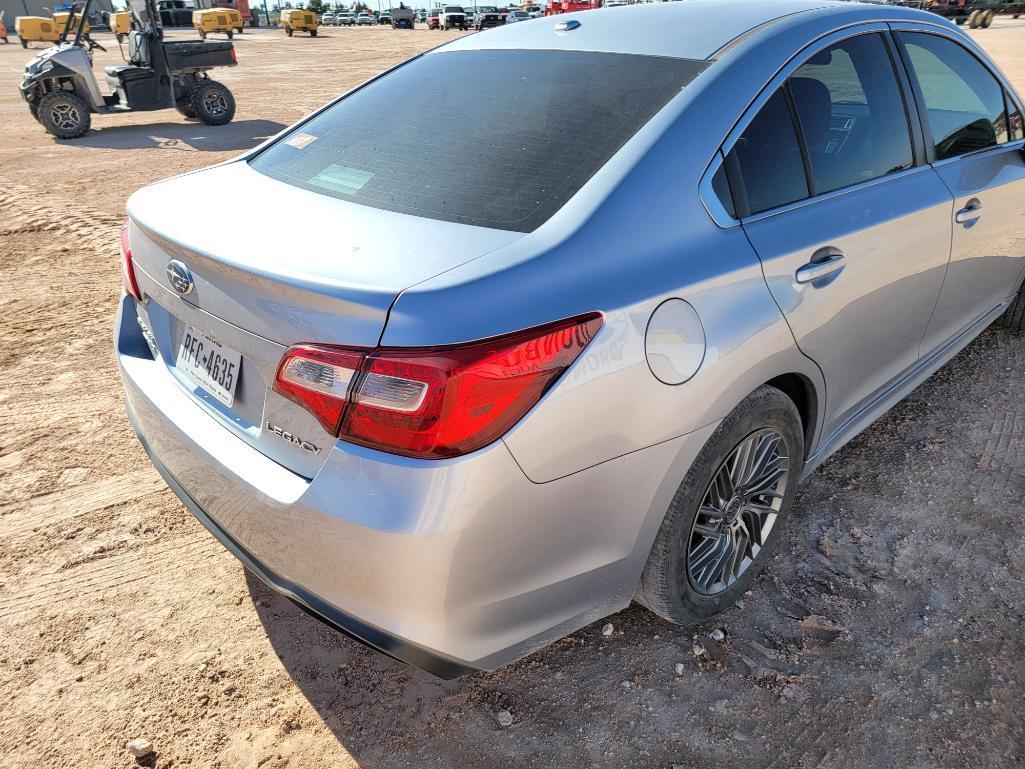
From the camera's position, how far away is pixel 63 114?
11352mm

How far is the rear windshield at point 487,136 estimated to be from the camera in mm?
1986

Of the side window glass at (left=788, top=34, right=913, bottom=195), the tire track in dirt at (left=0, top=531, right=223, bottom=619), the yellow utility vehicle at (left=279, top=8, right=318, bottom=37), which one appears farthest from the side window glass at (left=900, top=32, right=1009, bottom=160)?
the yellow utility vehicle at (left=279, top=8, right=318, bottom=37)

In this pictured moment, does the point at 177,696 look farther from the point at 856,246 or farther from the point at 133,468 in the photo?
the point at 856,246

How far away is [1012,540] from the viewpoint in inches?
110

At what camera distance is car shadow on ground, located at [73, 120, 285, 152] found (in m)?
10.9

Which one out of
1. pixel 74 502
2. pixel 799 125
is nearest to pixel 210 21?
pixel 74 502

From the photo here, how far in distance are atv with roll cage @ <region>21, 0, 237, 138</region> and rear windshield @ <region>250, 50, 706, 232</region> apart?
1074 centimetres

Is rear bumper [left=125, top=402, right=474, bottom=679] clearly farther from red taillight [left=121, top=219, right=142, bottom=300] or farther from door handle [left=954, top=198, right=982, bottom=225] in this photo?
door handle [left=954, top=198, right=982, bottom=225]

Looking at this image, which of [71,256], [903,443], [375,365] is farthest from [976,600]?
[71,256]

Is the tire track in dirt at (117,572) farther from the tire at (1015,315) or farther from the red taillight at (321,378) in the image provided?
the tire at (1015,315)

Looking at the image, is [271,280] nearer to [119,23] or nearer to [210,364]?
[210,364]

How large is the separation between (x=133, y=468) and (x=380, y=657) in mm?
1620

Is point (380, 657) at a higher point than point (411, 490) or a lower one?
lower

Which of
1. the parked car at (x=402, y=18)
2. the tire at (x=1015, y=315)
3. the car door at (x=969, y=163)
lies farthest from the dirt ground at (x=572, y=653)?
the parked car at (x=402, y=18)
